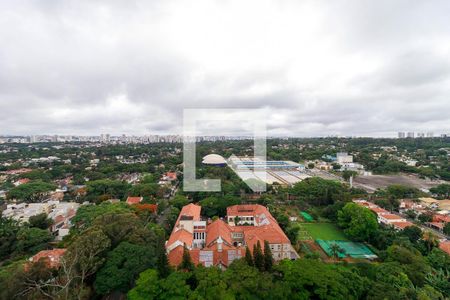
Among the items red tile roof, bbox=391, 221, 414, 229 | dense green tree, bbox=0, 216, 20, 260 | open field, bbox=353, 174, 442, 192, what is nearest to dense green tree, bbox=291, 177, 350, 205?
red tile roof, bbox=391, 221, 414, 229

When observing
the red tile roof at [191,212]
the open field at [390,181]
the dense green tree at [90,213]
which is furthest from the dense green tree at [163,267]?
the open field at [390,181]

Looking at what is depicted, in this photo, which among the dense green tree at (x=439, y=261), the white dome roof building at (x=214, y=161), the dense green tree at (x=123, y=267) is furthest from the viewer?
the white dome roof building at (x=214, y=161)

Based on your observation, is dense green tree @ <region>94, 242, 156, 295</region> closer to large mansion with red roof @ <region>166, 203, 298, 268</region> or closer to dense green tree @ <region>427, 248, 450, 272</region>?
large mansion with red roof @ <region>166, 203, 298, 268</region>

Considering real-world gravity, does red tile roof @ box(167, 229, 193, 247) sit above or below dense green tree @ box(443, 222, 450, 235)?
above

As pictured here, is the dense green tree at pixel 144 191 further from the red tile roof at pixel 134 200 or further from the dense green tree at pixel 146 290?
the dense green tree at pixel 146 290

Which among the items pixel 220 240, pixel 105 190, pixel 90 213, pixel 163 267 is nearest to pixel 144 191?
pixel 105 190

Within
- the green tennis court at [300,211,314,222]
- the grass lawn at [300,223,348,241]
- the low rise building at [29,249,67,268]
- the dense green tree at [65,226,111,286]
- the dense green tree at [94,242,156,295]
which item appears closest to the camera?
the dense green tree at [65,226,111,286]
